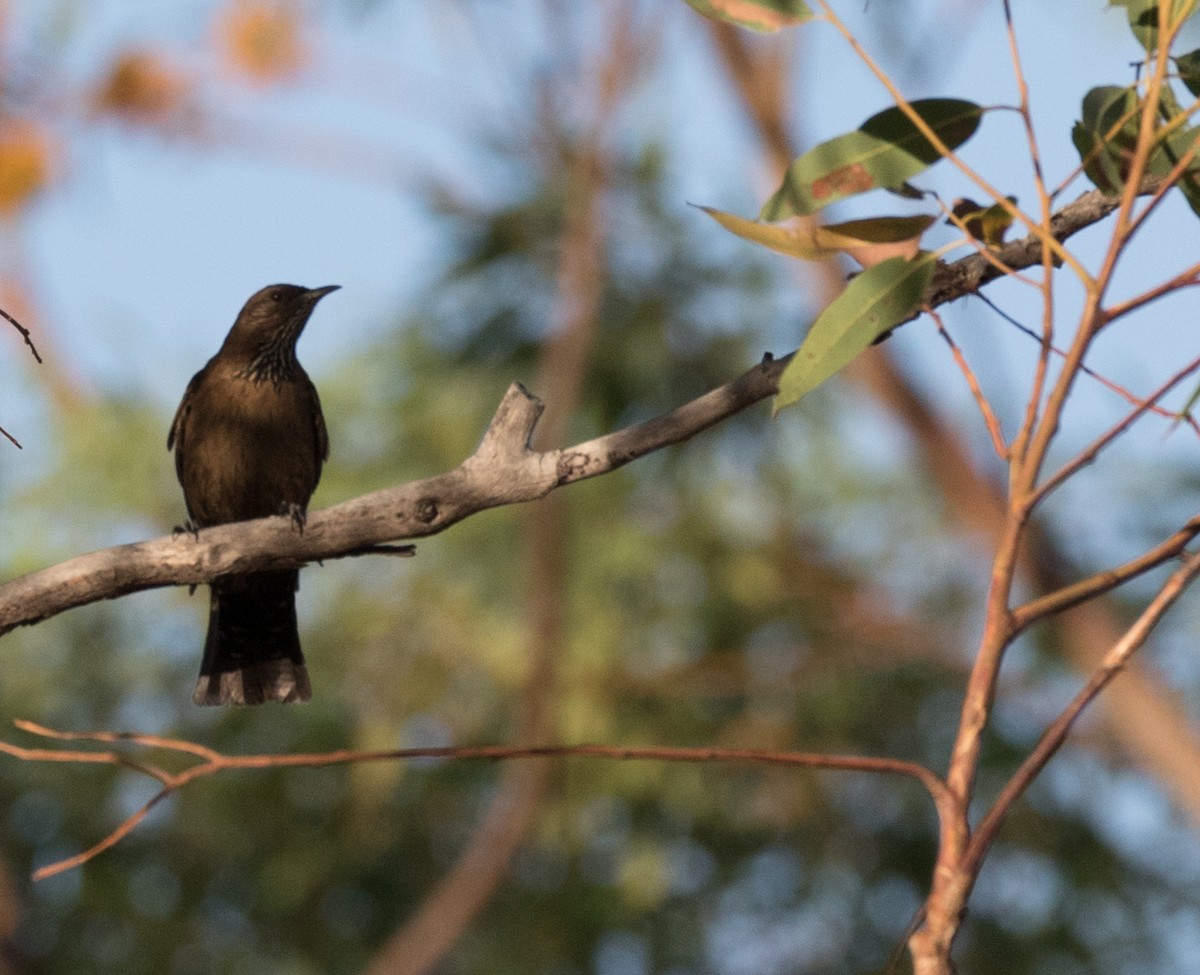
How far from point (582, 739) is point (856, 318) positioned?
9.97m

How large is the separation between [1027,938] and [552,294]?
6555mm

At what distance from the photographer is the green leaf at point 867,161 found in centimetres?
290

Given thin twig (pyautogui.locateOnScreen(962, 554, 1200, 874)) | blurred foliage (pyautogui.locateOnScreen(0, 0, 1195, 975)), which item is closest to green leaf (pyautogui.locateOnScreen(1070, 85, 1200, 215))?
thin twig (pyautogui.locateOnScreen(962, 554, 1200, 874))

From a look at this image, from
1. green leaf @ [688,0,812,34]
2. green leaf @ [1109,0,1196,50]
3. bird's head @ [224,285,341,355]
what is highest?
bird's head @ [224,285,341,355]

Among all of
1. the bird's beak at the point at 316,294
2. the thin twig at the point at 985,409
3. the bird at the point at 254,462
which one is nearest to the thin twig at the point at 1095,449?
the thin twig at the point at 985,409

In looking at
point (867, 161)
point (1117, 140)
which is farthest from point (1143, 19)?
point (867, 161)

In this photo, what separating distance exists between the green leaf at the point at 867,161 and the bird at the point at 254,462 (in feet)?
10.0

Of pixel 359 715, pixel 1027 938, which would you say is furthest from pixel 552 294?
pixel 1027 938

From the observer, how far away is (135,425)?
585 inches

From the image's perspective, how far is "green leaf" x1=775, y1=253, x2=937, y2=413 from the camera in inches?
111

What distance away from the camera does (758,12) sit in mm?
2902

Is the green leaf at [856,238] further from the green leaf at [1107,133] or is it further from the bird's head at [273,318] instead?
the bird's head at [273,318]

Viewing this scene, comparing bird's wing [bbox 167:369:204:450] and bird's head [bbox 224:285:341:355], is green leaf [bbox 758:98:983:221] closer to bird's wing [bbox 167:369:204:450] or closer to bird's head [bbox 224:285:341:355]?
bird's head [bbox 224:285:341:355]

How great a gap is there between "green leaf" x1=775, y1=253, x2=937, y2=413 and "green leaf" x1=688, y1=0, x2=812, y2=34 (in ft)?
1.45
